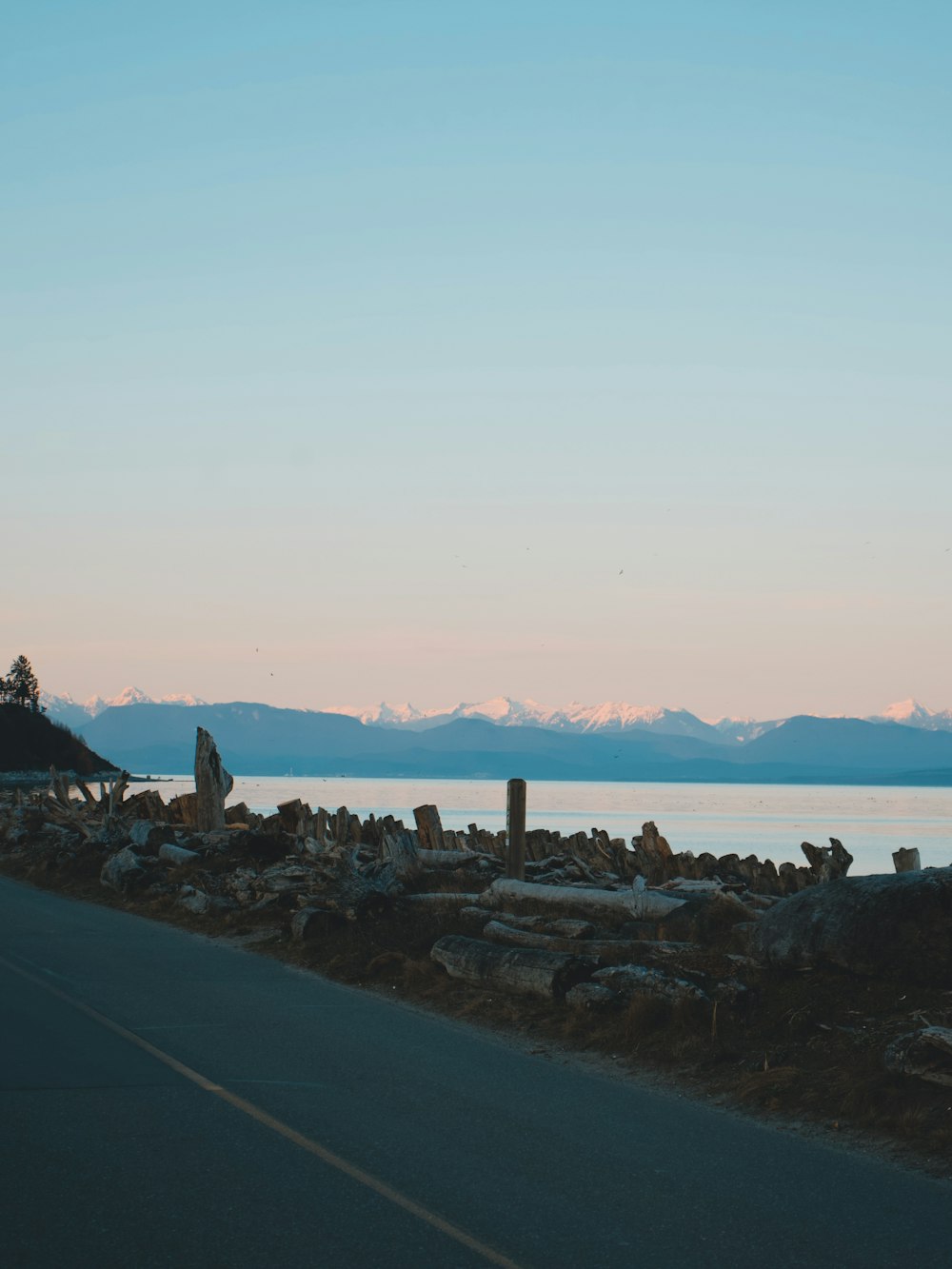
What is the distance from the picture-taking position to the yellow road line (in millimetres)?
6480

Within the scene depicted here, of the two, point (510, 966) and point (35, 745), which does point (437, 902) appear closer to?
point (510, 966)

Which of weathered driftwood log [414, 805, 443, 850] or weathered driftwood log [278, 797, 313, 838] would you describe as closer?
weathered driftwood log [414, 805, 443, 850]

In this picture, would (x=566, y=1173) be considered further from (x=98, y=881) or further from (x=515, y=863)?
(x=98, y=881)

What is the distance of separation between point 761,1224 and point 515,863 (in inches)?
521

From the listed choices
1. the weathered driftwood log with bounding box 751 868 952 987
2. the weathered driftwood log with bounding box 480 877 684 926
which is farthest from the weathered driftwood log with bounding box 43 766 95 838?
the weathered driftwood log with bounding box 751 868 952 987

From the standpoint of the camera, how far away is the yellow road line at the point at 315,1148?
6.48m

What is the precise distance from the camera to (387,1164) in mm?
7750

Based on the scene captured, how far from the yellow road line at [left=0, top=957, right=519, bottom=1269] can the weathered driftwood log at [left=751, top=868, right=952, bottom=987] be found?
214 inches

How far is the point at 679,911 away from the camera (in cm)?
1562

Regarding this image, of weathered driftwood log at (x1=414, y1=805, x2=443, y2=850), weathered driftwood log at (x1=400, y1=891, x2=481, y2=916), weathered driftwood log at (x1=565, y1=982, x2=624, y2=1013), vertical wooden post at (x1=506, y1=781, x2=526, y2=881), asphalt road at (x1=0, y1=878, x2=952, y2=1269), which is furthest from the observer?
weathered driftwood log at (x1=414, y1=805, x2=443, y2=850)

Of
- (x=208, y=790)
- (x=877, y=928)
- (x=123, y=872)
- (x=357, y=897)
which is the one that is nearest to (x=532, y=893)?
(x=357, y=897)

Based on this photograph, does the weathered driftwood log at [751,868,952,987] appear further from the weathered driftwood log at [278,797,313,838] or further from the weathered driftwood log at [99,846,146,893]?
the weathered driftwood log at [99,846,146,893]

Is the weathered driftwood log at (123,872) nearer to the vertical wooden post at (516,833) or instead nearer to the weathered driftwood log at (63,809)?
the weathered driftwood log at (63,809)

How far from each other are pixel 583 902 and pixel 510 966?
345cm
